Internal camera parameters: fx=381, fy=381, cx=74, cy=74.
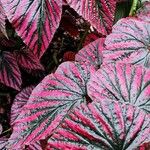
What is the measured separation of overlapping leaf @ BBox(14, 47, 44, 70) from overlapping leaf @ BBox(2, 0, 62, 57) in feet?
1.64

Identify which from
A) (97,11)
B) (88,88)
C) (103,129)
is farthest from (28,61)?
(103,129)

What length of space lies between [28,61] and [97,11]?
52 centimetres

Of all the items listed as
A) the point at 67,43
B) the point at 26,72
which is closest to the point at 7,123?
the point at 26,72

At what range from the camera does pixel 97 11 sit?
797mm

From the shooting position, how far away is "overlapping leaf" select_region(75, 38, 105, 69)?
3.00ft

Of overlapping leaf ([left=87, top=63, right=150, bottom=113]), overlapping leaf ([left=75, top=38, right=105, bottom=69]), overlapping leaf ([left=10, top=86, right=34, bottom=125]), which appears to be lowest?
overlapping leaf ([left=10, top=86, right=34, bottom=125])

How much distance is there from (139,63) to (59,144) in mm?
340

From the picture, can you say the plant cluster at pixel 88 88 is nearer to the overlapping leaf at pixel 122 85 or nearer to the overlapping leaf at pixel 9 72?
the overlapping leaf at pixel 122 85

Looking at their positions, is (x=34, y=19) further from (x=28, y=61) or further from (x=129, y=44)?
(x=28, y=61)

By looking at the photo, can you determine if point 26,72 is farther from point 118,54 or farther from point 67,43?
point 118,54

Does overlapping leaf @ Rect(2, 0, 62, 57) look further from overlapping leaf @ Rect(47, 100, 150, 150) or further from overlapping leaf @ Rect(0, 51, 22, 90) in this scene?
overlapping leaf @ Rect(0, 51, 22, 90)

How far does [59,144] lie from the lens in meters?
0.48

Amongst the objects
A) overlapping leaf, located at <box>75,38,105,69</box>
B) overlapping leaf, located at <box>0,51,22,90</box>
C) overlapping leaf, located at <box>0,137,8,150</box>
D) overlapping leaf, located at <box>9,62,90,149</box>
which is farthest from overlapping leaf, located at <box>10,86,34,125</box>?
overlapping leaf, located at <box>9,62,90,149</box>

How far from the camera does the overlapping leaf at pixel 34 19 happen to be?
2.43 feet
